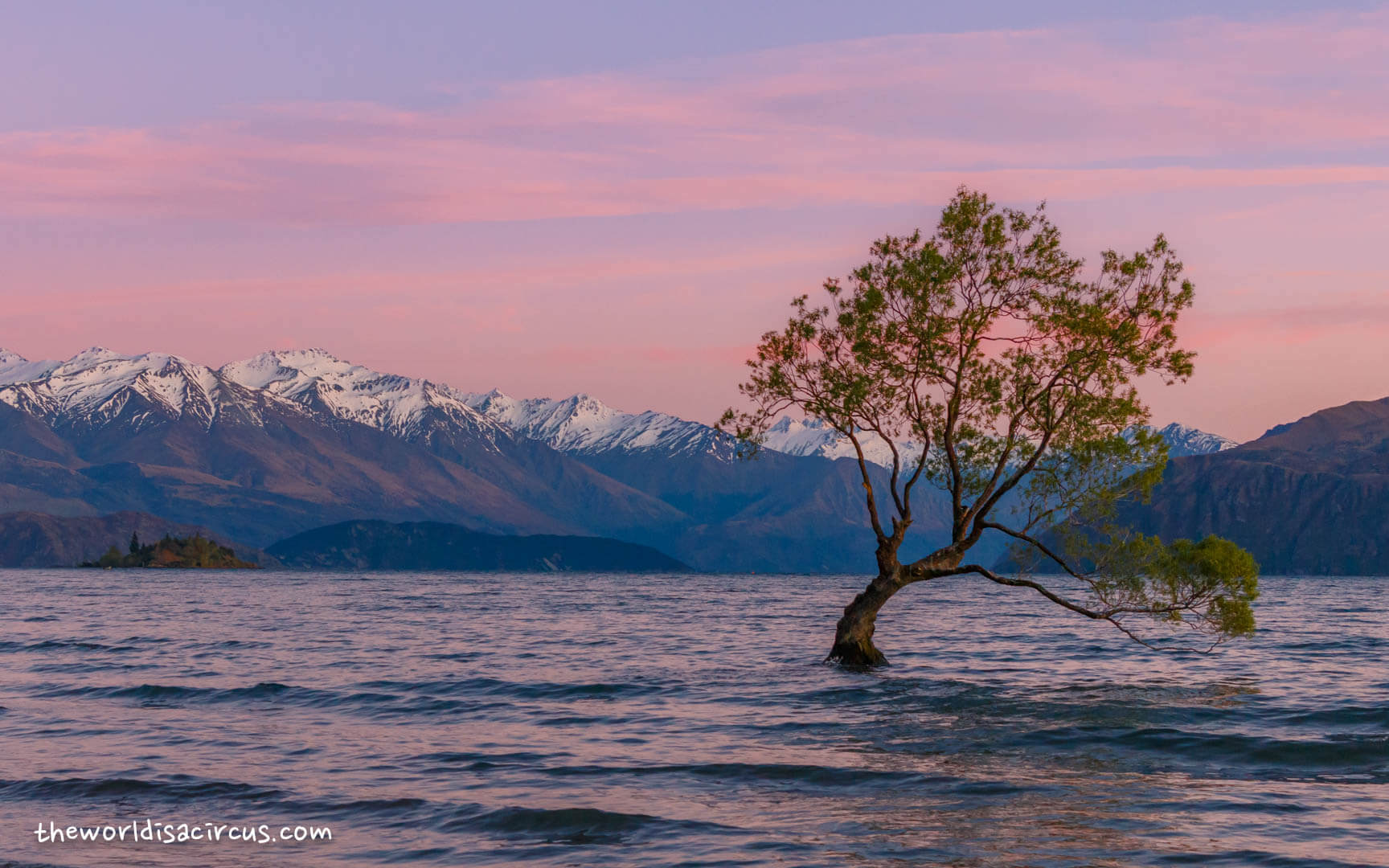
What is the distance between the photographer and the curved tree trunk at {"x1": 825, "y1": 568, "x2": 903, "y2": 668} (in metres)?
50.1

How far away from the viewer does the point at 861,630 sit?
168 ft

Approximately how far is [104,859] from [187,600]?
13472 centimetres

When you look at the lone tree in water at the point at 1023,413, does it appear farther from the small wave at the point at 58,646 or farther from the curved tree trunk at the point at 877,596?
the small wave at the point at 58,646

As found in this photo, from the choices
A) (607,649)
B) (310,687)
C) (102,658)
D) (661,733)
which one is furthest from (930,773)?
(102,658)

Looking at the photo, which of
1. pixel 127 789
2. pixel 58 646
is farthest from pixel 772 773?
pixel 58 646

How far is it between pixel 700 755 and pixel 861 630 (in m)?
21.2

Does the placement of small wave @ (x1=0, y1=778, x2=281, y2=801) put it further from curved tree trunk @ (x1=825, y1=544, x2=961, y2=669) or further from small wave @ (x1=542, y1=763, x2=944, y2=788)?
curved tree trunk @ (x1=825, y1=544, x2=961, y2=669)

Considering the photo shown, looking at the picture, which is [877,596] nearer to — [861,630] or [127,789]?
[861,630]

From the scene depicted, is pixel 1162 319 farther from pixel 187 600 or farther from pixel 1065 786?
pixel 187 600

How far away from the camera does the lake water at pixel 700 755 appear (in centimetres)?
2175

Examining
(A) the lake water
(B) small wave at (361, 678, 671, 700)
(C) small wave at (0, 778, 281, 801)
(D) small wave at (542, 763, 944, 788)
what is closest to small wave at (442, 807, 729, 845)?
(A) the lake water

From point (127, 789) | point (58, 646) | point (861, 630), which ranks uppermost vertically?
point (861, 630)

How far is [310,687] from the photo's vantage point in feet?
150

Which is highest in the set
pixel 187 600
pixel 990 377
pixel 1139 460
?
pixel 990 377
